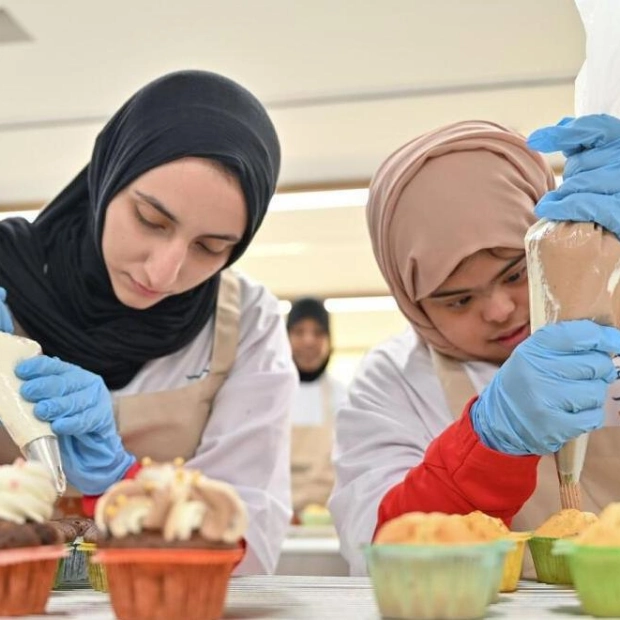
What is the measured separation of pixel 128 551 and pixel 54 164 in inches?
179

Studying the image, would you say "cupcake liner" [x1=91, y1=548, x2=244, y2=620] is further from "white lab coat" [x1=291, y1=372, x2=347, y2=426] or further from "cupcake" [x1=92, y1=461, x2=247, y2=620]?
"white lab coat" [x1=291, y1=372, x2=347, y2=426]

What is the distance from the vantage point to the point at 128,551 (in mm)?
885

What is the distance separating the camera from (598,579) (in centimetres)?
91

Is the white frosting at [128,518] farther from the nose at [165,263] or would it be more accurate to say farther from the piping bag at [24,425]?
the nose at [165,263]

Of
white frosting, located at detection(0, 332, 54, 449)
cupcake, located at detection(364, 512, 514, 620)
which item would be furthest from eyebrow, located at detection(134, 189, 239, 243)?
cupcake, located at detection(364, 512, 514, 620)

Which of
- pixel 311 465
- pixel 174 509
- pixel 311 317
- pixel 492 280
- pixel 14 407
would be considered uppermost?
pixel 311 317

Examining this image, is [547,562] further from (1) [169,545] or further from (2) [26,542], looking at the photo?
(2) [26,542]

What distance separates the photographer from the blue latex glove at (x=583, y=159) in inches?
50.7

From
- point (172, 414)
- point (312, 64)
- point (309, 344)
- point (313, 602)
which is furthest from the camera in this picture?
point (309, 344)

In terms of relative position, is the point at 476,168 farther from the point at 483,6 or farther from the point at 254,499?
the point at 483,6

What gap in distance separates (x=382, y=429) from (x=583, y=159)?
2.13 ft

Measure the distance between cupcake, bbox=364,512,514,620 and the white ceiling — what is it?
2.87 m

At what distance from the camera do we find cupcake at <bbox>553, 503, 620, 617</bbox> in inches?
35.8

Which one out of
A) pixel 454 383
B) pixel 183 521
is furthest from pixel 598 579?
pixel 454 383
